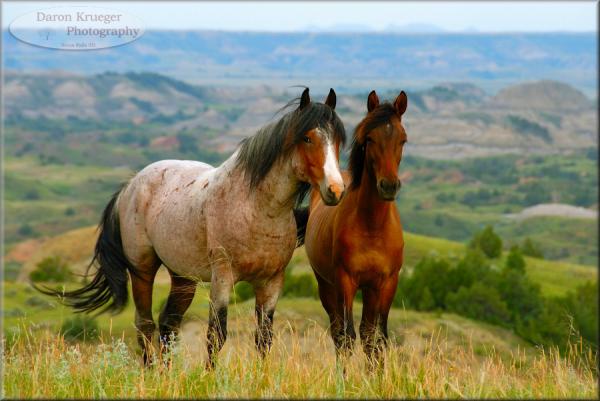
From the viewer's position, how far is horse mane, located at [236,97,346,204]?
7711 mm

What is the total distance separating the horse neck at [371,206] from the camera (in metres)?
8.44

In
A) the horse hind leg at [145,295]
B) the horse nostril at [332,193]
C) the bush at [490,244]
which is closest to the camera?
the horse nostril at [332,193]

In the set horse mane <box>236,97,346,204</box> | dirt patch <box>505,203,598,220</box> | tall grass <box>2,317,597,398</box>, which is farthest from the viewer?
dirt patch <box>505,203,598,220</box>

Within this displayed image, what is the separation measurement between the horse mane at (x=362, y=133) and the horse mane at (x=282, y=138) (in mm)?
623

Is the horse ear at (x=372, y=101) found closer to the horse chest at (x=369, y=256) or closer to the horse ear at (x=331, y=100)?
the horse ear at (x=331, y=100)

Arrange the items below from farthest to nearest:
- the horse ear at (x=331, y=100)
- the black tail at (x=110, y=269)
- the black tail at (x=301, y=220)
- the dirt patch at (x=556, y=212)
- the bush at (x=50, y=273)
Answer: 1. the dirt patch at (x=556, y=212)
2. the bush at (x=50, y=273)
3. the black tail at (x=301, y=220)
4. the black tail at (x=110, y=269)
5. the horse ear at (x=331, y=100)

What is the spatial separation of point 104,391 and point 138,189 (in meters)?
3.65

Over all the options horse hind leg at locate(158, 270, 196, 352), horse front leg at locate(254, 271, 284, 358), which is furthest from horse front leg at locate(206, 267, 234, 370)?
horse hind leg at locate(158, 270, 196, 352)

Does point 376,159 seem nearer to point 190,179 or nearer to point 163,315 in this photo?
point 190,179

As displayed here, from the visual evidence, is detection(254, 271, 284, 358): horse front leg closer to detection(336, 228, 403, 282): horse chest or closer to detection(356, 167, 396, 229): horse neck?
detection(336, 228, 403, 282): horse chest

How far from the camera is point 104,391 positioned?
20.4 feet

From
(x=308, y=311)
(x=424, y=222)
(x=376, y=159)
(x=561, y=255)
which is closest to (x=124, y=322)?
(x=308, y=311)

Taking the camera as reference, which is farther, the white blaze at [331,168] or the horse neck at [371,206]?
the horse neck at [371,206]

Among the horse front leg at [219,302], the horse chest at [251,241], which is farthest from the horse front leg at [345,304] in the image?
the horse front leg at [219,302]
